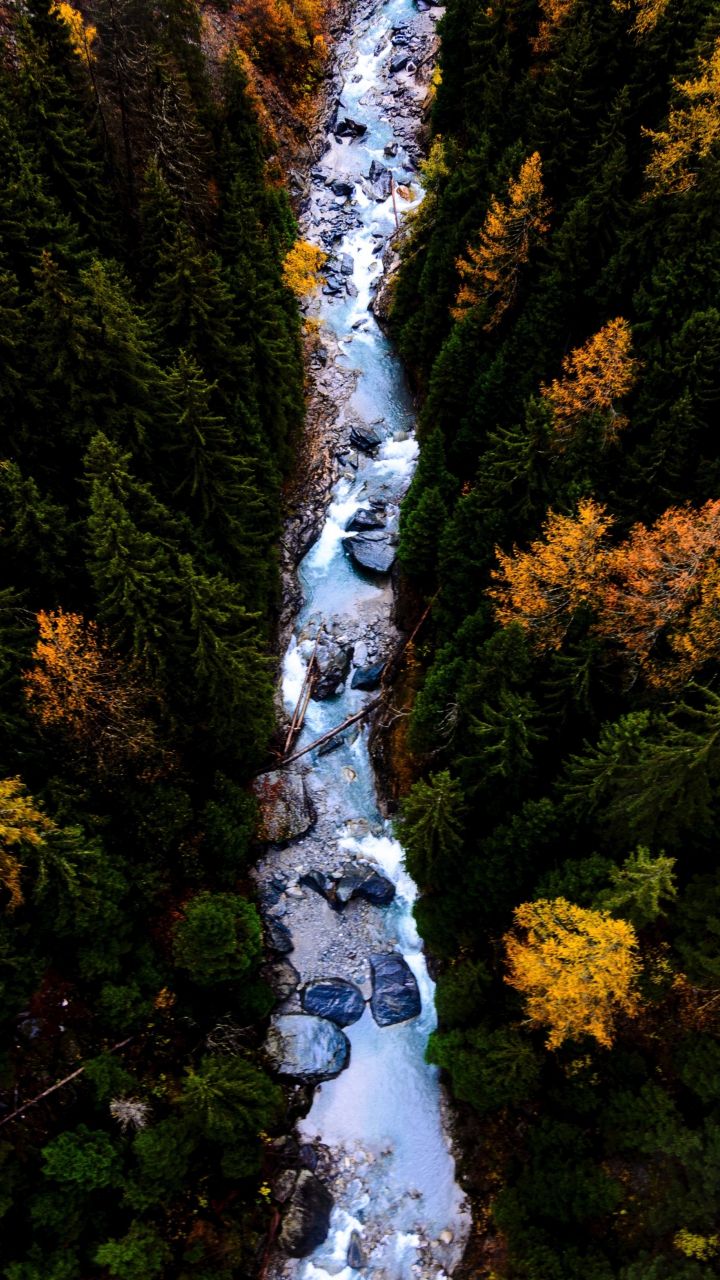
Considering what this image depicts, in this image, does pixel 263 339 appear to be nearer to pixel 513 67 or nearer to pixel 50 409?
pixel 50 409

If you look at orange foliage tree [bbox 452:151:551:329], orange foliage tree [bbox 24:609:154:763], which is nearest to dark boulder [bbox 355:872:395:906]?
orange foliage tree [bbox 24:609:154:763]

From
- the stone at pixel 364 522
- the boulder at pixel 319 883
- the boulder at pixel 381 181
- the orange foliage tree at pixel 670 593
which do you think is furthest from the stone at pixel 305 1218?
the boulder at pixel 381 181

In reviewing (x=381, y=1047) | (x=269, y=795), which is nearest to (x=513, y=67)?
(x=269, y=795)

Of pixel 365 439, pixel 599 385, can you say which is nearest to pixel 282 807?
pixel 599 385

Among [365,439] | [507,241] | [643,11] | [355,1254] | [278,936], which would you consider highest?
[643,11]

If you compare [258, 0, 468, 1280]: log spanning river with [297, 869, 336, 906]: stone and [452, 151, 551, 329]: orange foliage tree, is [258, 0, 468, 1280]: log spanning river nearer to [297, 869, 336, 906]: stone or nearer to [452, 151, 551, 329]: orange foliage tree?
[297, 869, 336, 906]: stone

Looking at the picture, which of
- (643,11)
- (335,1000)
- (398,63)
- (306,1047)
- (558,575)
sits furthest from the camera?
(398,63)

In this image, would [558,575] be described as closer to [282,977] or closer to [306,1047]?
[282,977]
